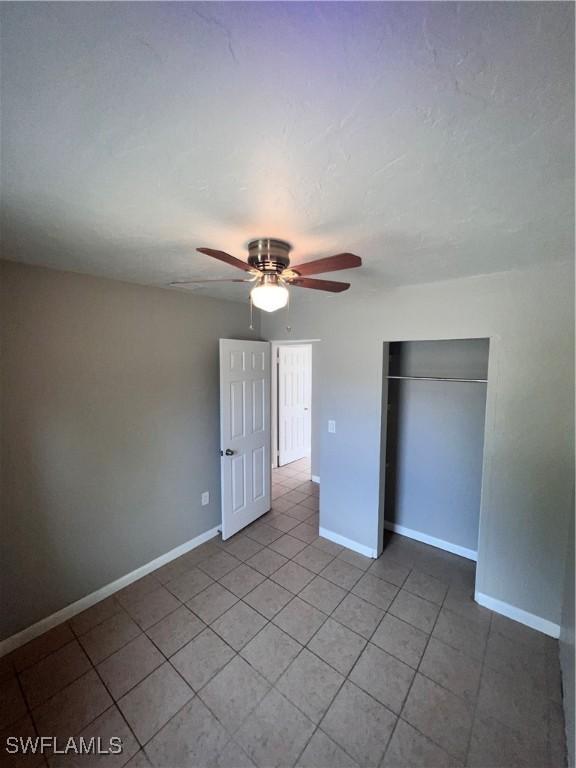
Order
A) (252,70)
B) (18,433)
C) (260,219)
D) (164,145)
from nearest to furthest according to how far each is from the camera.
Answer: (252,70) < (164,145) < (260,219) < (18,433)

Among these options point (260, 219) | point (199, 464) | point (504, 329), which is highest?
point (260, 219)

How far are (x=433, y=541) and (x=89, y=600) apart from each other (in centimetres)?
Answer: 302

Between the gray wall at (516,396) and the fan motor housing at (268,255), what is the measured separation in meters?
1.19

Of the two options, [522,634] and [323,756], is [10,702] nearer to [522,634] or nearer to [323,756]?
[323,756]

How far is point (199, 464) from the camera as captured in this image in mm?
3086

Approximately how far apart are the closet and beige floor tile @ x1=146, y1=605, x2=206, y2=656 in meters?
2.09

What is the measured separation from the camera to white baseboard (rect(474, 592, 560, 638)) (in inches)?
83.1

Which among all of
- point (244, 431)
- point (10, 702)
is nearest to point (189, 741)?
point (10, 702)

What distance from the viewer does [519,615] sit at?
2.21 m

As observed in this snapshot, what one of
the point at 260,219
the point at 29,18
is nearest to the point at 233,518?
the point at 260,219

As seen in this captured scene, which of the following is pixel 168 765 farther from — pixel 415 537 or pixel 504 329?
pixel 504 329

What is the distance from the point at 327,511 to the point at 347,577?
0.63 metres

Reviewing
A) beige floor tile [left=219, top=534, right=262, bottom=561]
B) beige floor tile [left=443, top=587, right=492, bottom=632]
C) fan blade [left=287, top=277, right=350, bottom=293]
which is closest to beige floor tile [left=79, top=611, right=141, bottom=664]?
beige floor tile [left=219, top=534, right=262, bottom=561]

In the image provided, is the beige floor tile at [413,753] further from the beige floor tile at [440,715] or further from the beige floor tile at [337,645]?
the beige floor tile at [337,645]
